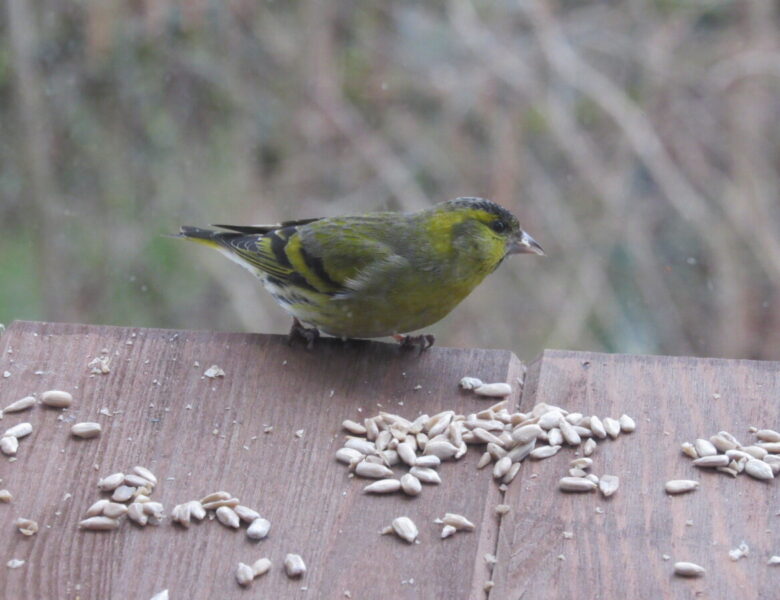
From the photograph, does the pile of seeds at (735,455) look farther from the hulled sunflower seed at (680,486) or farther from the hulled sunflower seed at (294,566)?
the hulled sunflower seed at (294,566)

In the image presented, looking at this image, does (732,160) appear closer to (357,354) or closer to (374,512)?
(357,354)

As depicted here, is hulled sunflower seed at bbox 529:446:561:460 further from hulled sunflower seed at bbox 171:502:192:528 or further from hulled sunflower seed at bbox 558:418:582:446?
hulled sunflower seed at bbox 171:502:192:528

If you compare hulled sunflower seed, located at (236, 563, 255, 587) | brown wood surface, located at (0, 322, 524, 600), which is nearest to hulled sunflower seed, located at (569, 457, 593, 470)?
brown wood surface, located at (0, 322, 524, 600)

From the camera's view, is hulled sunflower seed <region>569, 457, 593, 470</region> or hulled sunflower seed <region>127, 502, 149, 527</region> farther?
hulled sunflower seed <region>569, 457, 593, 470</region>

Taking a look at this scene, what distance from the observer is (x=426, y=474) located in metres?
2.55

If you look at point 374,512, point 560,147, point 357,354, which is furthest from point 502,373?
point 560,147

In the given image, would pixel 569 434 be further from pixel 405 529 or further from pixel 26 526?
pixel 26 526

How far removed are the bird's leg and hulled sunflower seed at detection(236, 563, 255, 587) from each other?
1.08 m

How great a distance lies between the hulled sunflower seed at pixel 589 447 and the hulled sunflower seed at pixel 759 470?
355mm

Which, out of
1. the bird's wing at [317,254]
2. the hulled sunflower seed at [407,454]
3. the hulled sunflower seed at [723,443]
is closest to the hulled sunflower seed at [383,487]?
the hulled sunflower seed at [407,454]

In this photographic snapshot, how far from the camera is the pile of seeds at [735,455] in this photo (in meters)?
2.55

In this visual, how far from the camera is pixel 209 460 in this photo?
2.61 metres

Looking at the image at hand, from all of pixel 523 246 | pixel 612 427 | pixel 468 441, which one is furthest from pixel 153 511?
pixel 523 246

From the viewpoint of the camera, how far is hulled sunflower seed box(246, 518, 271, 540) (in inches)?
91.4
